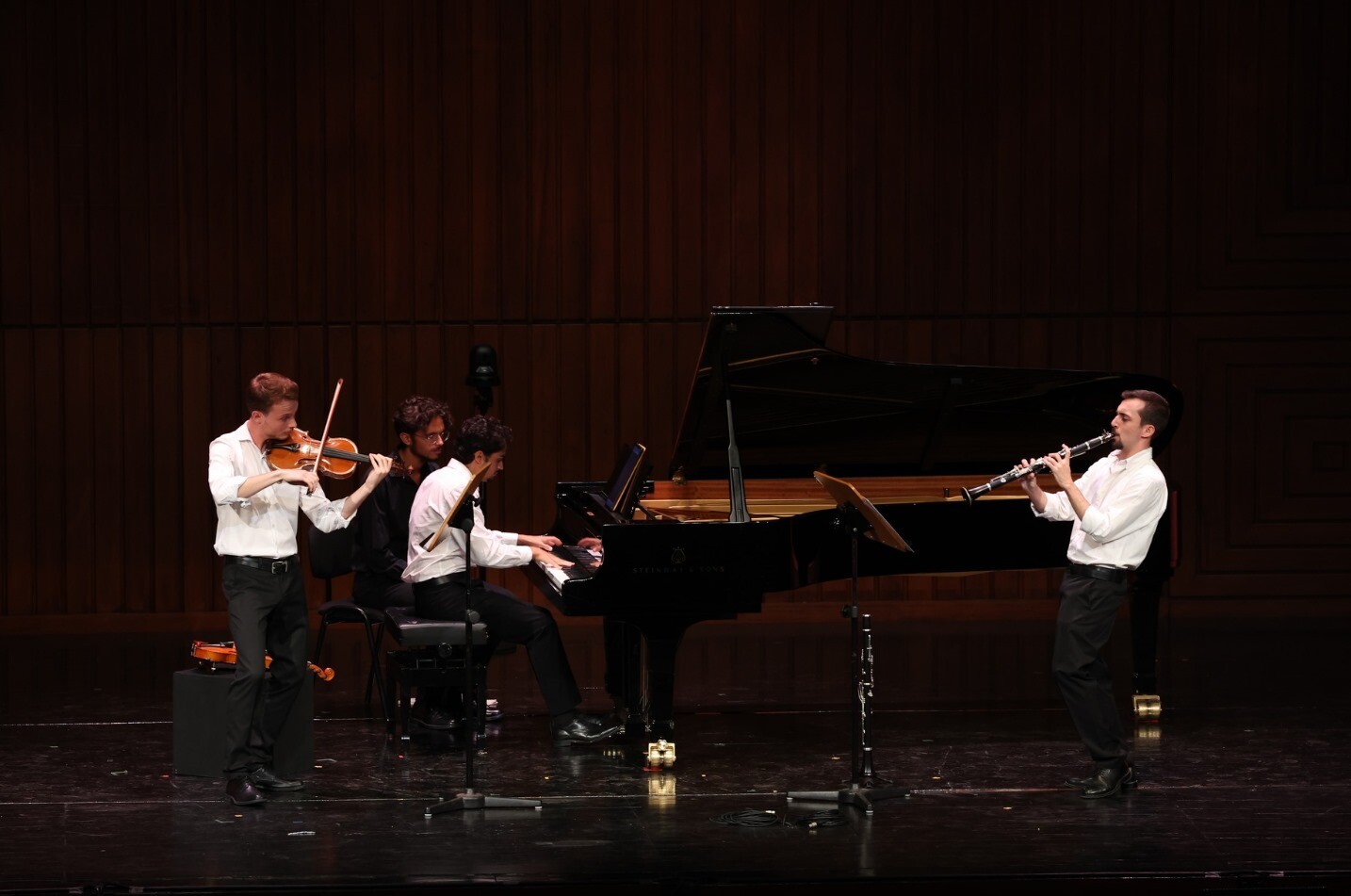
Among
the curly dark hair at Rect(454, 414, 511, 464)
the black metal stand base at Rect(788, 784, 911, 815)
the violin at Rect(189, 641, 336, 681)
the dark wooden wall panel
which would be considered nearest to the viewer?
the black metal stand base at Rect(788, 784, 911, 815)

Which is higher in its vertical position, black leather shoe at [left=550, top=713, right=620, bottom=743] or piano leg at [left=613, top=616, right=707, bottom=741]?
piano leg at [left=613, top=616, right=707, bottom=741]

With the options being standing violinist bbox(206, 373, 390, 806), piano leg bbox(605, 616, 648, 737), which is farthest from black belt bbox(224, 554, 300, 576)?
piano leg bbox(605, 616, 648, 737)

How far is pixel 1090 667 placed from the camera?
14.4 ft

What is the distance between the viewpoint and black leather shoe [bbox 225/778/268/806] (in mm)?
4277

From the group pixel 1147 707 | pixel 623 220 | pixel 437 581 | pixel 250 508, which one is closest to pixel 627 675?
pixel 437 581

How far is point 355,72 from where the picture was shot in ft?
26.1

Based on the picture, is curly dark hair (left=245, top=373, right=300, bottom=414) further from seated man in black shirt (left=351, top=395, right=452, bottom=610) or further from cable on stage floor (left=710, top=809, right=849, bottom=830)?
cable on stage floor (left=710, top=809, right=849, bottom=830)

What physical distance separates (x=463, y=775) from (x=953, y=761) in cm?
151

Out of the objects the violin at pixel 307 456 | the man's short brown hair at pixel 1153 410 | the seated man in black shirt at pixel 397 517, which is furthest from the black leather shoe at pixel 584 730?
the man's short brown hair at pixel 1153 410

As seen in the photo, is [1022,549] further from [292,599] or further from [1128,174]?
[1128,174]

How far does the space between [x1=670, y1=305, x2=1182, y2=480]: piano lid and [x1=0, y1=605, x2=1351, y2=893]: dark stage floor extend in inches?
36.2

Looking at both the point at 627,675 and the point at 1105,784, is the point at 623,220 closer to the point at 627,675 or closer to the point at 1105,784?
the point at 627,675

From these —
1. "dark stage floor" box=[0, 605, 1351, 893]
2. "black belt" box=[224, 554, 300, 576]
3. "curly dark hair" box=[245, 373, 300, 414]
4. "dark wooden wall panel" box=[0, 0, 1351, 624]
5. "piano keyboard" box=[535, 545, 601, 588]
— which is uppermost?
"dark wooden wall panel" box=[0, 0, 1351, 624]

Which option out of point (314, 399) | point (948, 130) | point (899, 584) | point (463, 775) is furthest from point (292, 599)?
point (948, 130)
